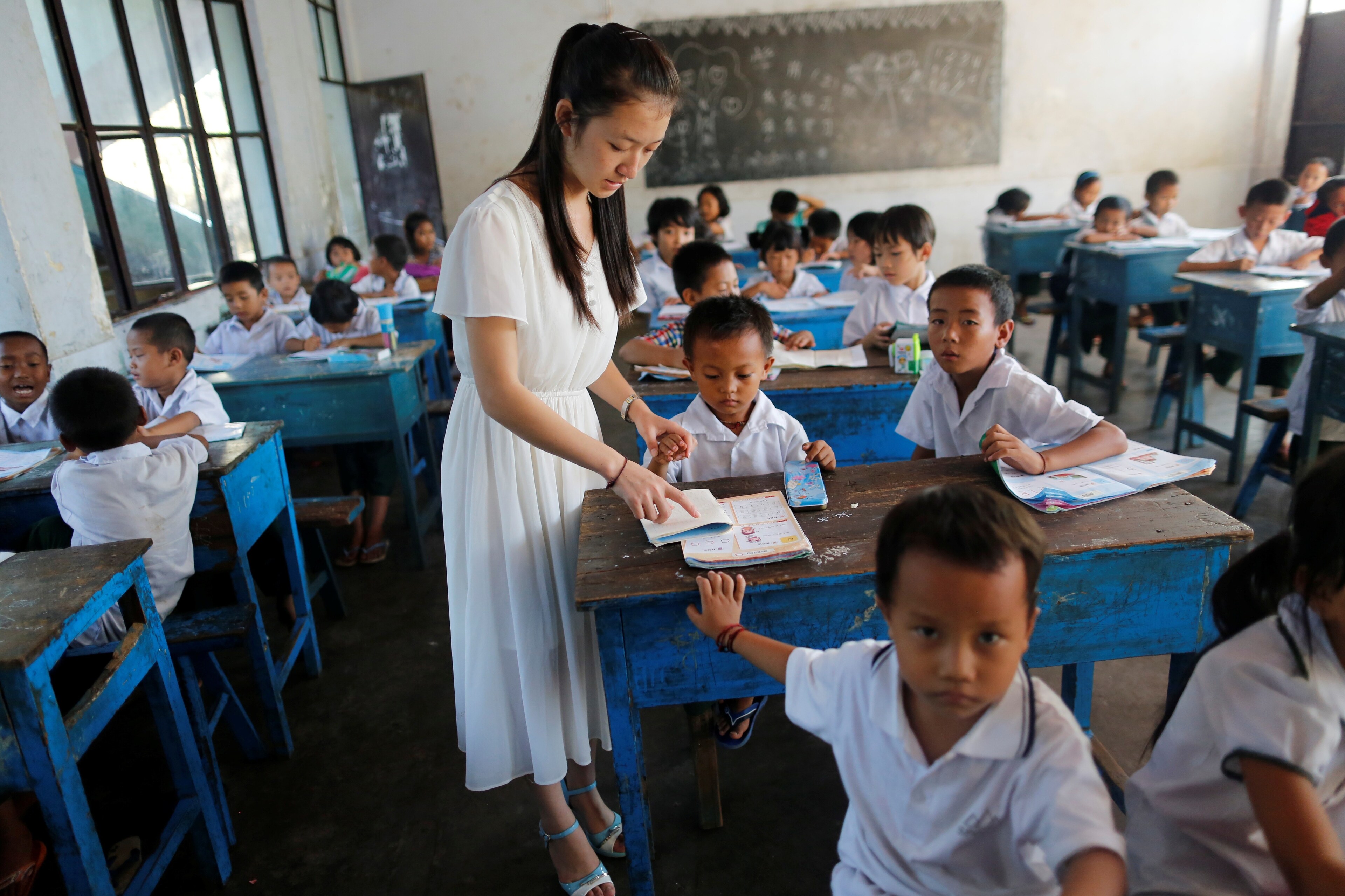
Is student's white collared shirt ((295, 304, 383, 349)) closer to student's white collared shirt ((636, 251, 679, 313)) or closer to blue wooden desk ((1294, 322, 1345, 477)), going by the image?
student's white collared shirt ((636, 251, 679, 313))

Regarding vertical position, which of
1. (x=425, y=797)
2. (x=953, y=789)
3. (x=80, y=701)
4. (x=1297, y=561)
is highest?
(x=1297, y=561)

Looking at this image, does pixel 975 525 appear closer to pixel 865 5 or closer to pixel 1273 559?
pixel 1273 559

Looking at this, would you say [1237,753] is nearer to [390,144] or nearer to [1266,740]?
[1266,740]

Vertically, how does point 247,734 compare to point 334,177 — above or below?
below

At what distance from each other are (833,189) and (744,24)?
1.66m

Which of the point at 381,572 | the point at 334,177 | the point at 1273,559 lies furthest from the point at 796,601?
the point at 334,177

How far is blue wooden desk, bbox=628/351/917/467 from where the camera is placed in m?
2.43

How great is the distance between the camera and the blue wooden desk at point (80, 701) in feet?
4.00

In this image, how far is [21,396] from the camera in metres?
2.49

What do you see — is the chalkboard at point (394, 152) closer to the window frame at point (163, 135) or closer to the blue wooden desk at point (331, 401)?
the window frame at point (163, 135)

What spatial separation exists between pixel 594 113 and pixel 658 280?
302 cm

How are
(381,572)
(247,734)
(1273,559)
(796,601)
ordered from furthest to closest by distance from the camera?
1. (381,572)
2. (247,734)
3. (796,601)
4. (1273,559)

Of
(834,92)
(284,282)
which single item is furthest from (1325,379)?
(834,92)

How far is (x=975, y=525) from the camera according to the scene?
81cm
